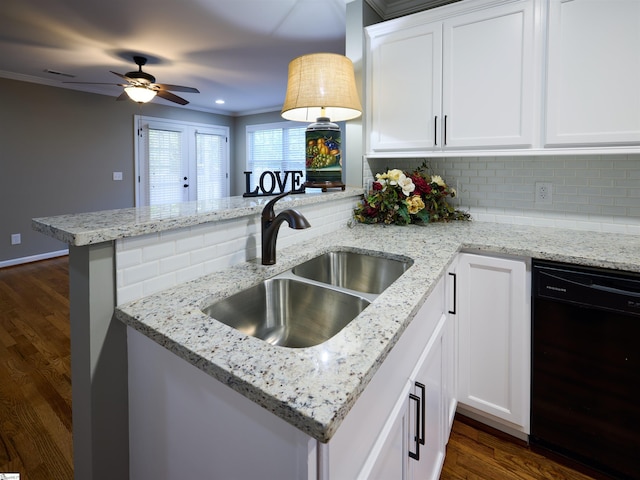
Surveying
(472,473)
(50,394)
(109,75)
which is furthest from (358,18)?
(109,75)

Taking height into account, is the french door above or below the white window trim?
below

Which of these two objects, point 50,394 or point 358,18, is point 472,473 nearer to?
point 50,394

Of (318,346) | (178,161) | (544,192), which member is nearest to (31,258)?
(178,161)

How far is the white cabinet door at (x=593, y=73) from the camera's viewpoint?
4.74 feet

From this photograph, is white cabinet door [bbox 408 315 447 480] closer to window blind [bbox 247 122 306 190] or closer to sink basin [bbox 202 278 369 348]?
sink basin [bbox 202 278 369 348]

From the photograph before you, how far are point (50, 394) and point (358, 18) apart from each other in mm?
2782

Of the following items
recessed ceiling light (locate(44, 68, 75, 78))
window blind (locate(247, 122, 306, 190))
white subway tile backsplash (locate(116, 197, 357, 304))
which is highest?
recessed ceiling light (locate(44, 68, 75, 78))

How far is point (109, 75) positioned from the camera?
4.38 m

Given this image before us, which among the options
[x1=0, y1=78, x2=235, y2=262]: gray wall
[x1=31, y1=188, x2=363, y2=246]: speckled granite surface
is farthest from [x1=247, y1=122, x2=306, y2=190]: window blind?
[x1=31, y1=188, x2=363, y2=246]: speckled granite surface

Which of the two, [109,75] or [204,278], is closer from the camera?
[204,278]

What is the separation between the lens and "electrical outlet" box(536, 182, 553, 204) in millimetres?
1923

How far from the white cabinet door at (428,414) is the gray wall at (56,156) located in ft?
17.9

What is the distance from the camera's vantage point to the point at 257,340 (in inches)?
28.1

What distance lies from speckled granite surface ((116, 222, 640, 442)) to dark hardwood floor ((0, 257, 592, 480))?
0.89 metres
